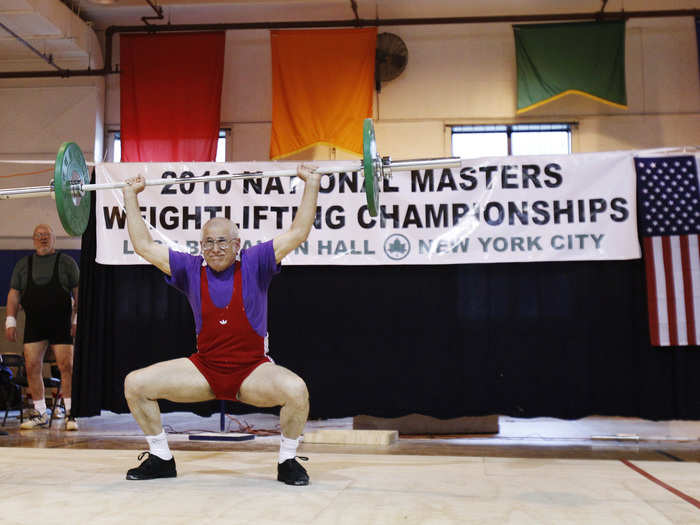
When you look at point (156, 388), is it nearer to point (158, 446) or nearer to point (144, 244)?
point (158, 446)

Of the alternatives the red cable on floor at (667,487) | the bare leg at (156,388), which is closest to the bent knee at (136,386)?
the bare leg at (156,388)

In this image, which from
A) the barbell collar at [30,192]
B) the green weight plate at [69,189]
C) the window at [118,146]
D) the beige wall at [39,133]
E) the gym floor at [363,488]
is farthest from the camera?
the window at [118,146]

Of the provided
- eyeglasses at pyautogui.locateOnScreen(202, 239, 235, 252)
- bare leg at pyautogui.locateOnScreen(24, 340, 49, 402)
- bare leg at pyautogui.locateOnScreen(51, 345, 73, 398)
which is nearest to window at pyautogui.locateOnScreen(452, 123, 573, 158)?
bare leg at pyautogui.locateOnScreen(51, 345, 73, 398)

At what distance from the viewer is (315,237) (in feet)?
15.7

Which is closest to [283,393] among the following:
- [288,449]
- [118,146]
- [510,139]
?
[288,449]

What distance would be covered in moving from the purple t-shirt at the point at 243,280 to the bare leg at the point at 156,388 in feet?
0.66

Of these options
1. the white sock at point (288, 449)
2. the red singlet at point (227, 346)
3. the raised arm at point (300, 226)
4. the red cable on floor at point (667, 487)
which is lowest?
the red cable on floor at point (667, 487)

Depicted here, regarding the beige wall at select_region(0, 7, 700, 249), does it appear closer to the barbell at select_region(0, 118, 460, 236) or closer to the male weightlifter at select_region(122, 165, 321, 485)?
the barbell at select_region(0, 118, 460, 236)

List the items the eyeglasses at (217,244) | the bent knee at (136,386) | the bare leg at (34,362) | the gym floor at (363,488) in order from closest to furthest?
the gym floor at (363,488) → the bent knee at (136,386) → the eyeglasses at (217,244) → the bare leg at (34,362)

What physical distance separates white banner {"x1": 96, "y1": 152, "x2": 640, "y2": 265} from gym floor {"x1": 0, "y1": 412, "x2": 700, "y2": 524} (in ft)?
4.24

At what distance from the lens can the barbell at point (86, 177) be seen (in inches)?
117

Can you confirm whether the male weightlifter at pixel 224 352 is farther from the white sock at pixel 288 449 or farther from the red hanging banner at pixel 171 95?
the red hanging banner at pixel 171 95

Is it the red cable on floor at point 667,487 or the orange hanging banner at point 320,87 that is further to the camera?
the orange hanging banner at point 320,87

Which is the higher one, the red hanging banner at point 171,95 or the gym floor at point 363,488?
the red hanging banner at point 171,95
